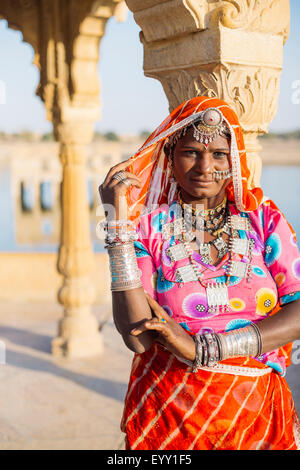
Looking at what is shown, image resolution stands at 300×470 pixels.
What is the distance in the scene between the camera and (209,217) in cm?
144

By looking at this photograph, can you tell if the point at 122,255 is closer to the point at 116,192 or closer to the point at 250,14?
the point at 116,192

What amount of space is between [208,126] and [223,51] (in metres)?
0.46

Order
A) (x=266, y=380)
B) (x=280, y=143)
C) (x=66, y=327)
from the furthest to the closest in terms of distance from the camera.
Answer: (x=280, y=143) → (x=66, y=327) → (x=266, y=380)

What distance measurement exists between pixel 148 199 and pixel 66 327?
11.2 feet

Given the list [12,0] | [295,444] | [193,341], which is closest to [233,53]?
[193,341]

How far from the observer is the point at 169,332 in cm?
123

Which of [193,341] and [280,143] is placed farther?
[280,143]

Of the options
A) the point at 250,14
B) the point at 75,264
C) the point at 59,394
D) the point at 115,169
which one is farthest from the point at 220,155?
the point at 75,264

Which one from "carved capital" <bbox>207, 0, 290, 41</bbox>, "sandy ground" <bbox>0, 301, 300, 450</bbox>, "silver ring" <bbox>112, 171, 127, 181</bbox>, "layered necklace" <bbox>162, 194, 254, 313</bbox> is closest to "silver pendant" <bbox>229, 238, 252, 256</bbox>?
"layered necklace" <bbox>162, 194, 254, 313</bbox>

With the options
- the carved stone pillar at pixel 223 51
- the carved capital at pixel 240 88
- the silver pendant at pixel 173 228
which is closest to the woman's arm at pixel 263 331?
the silver pendant at pixel 173 228

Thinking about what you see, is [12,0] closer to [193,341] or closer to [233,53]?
[233,53]

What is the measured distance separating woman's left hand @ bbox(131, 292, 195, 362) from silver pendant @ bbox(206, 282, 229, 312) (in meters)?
0.10

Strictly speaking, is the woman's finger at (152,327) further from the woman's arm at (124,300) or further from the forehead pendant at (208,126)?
the forehead pendant at (208,126)

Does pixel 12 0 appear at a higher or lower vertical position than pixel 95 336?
higher
